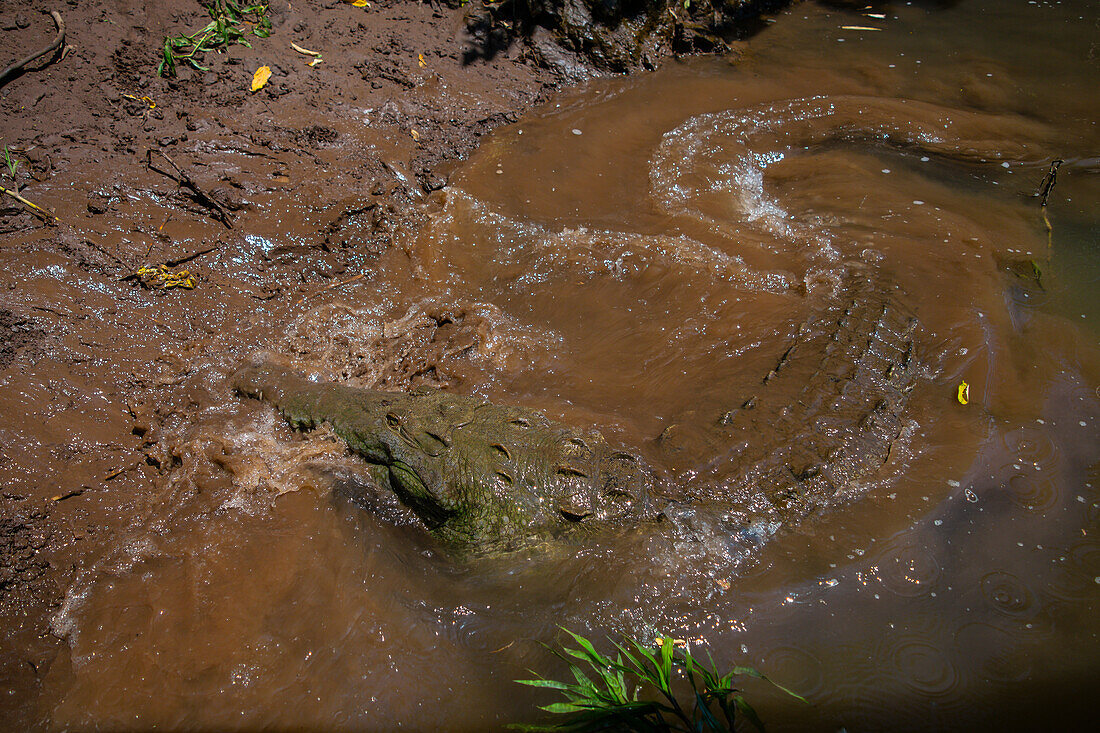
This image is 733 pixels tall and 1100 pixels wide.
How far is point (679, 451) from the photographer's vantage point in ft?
9.78

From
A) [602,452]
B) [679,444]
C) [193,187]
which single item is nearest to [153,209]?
[193,187]

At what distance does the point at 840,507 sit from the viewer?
9.09 feet

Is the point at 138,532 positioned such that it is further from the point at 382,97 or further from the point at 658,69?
the point at 658,69

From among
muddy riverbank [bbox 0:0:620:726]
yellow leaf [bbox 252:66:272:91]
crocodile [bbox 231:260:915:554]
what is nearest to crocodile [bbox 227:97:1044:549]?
crocodile [bbox 231:260:915:554]

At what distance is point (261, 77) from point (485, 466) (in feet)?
13.5

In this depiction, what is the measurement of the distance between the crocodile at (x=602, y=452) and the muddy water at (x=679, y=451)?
102 mm

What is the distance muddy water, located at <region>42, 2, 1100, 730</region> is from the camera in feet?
7.61

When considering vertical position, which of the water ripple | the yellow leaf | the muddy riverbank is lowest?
the water ripple

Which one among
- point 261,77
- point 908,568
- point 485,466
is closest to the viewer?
point 908,568

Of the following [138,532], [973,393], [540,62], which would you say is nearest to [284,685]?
[138,532]

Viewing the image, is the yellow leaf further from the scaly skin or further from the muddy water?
the scaly skin

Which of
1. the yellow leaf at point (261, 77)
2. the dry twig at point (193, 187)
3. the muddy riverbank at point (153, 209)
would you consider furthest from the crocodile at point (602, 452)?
the yellow leaf at point (261, 77)

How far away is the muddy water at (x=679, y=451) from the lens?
2.32m

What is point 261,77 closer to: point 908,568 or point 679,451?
point 679,451
